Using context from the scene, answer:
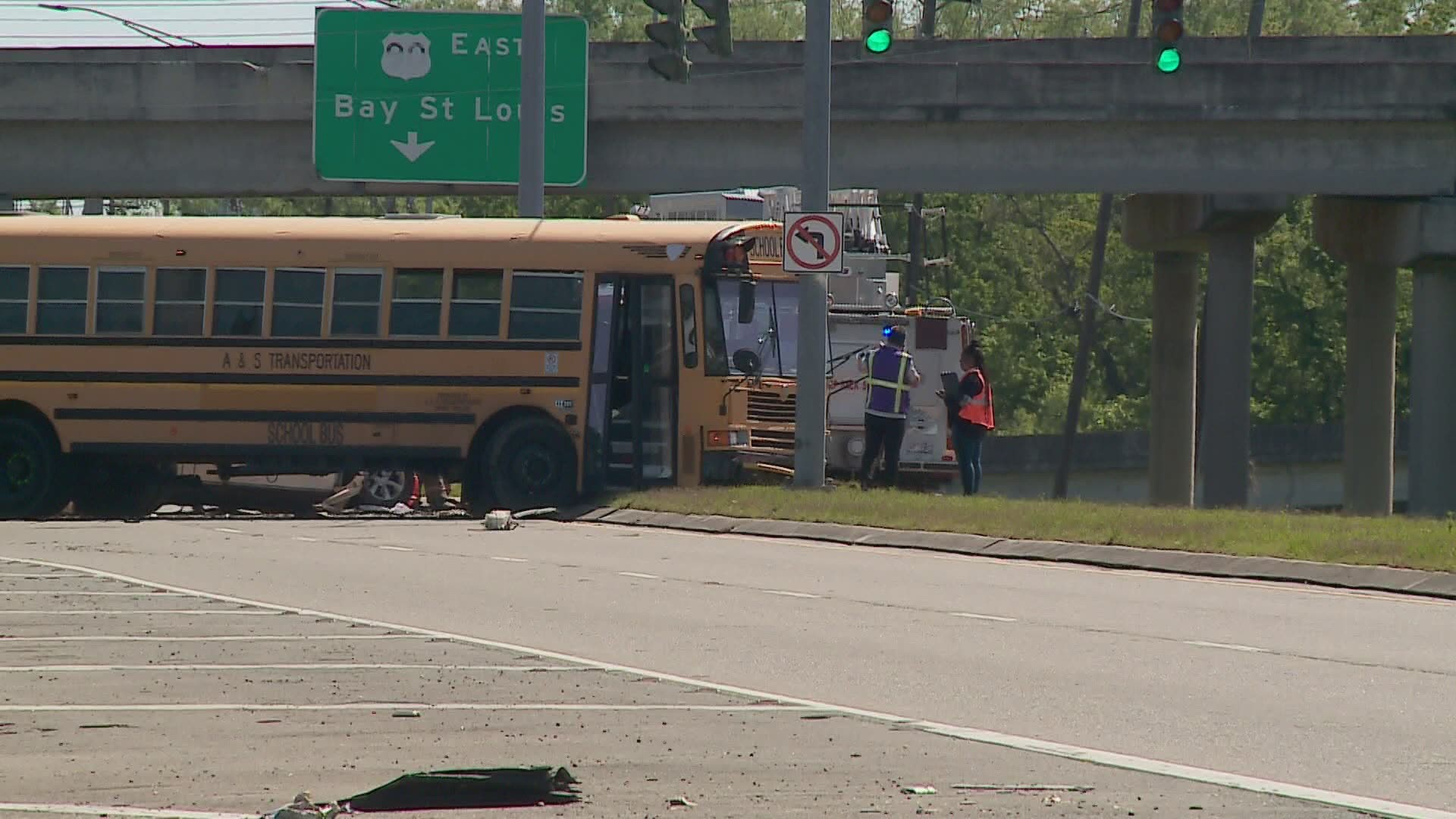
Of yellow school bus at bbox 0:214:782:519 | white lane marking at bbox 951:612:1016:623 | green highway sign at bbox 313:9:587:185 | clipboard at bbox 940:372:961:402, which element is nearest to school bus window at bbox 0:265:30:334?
yellow school bus at bbox 0:214:782:519

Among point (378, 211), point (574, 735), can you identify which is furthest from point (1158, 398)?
point (378, 211)

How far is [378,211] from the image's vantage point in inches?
3455

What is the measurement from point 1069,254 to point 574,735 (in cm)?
5881

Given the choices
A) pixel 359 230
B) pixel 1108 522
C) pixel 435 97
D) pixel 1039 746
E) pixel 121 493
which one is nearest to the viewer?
pixel 1039 746

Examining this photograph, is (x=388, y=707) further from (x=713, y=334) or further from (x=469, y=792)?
(x=713, y=334)

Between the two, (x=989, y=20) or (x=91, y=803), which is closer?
(x=91, y=803)

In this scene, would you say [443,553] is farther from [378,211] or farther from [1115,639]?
[378,211]

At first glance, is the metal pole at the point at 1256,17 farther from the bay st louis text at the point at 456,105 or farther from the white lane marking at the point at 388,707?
the white lane marking at the point at 388,707

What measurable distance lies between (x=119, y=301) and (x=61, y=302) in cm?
64

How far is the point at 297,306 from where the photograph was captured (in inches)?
979

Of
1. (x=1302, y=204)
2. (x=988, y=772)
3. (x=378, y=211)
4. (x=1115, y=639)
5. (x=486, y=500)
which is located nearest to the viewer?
(x=988, y=772)

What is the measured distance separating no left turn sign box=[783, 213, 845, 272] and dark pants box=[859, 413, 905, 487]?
2.81 m

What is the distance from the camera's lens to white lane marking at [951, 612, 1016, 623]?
45.5ft

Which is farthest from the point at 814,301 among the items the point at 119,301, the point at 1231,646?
the point at 1231,646
